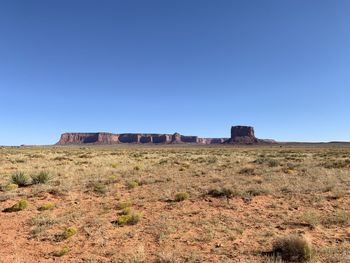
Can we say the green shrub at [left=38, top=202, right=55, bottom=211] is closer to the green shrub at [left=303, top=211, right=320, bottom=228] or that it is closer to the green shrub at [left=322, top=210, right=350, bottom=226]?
the green shrub at [left=303, top=211, right=320, bottom=228]

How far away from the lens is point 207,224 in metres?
9.57

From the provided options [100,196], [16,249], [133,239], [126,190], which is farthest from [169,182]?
[16,249]

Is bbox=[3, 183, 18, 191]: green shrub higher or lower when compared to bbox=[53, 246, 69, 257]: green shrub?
higher

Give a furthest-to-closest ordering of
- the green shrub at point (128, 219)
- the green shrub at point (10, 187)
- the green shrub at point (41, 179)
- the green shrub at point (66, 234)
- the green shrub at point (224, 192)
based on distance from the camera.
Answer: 1. the green shrub at point (41, 179)
2. the green shrub at point (10, 187)
3. the green shrub at point (224, 192)
4. the green shrub at point (128, 219)
5. the green shrub at point (66, 234)

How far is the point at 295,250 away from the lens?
6.89m

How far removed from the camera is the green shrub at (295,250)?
681 cm

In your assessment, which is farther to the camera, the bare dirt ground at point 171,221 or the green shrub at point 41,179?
the green shrub at point 41,179

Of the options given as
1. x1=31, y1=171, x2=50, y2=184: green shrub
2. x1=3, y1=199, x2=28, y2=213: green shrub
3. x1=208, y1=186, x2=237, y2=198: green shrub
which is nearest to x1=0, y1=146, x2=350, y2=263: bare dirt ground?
x1=208, y1=186, x2=237, y2=198: green shrub

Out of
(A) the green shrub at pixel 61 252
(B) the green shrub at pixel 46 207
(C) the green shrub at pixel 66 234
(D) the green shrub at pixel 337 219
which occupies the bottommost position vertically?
(A) the green shrub at pixel 61 252

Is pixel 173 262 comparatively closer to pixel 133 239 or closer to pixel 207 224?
pixel 133 239

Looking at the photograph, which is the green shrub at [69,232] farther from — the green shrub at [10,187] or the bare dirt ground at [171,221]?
the green shrub at [10,187]

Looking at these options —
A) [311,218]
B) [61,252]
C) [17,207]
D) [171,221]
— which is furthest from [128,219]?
[311,218]

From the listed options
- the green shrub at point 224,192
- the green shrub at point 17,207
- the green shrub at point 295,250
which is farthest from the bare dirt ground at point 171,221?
the green shrub at point 295,250

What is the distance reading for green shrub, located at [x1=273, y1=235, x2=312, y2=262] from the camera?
681 cm
